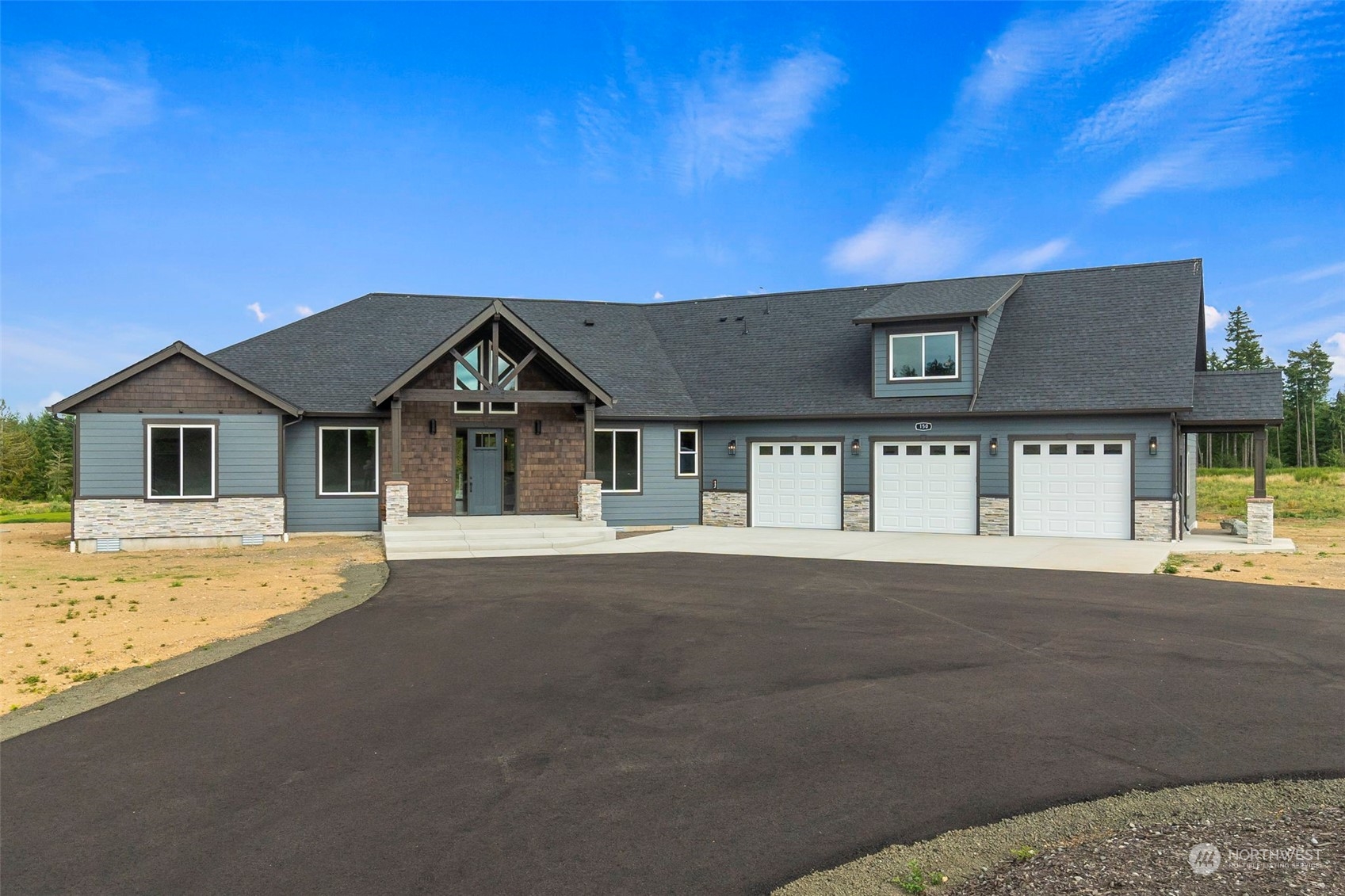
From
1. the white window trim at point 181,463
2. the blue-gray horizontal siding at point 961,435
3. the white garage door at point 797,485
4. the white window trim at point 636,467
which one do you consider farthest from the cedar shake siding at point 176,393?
the white garage door at point 797,485

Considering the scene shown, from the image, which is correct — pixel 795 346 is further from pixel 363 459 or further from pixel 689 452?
pixel 363 459

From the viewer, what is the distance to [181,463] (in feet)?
55.8

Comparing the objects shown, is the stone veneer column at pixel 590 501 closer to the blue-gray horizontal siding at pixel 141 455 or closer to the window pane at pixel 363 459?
the window pane at pixel 363 459

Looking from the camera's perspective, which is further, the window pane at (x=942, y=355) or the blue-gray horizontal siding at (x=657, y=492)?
the blue-gray horizontal siding at (x=657, y=492)

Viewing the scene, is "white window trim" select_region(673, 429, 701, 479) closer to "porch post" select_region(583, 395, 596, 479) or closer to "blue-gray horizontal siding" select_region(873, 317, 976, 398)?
"porch post" select_region(583, 395, 596, 479)

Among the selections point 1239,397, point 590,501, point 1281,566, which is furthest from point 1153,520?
point 590,501

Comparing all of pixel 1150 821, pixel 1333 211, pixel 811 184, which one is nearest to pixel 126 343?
pixel 811 184

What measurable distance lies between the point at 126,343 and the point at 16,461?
634 inches

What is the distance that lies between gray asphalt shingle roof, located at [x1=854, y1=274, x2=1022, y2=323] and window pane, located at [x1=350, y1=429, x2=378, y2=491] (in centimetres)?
1194

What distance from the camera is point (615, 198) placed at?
37250mm

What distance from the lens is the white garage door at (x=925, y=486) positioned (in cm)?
1862

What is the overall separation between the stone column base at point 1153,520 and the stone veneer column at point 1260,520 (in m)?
1.40

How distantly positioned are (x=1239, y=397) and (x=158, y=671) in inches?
785

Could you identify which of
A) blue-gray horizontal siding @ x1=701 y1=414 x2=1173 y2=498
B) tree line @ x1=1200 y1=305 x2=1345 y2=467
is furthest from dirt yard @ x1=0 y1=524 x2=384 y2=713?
tree line @ x1=1200 y1=305 x2=1345 y2=467
